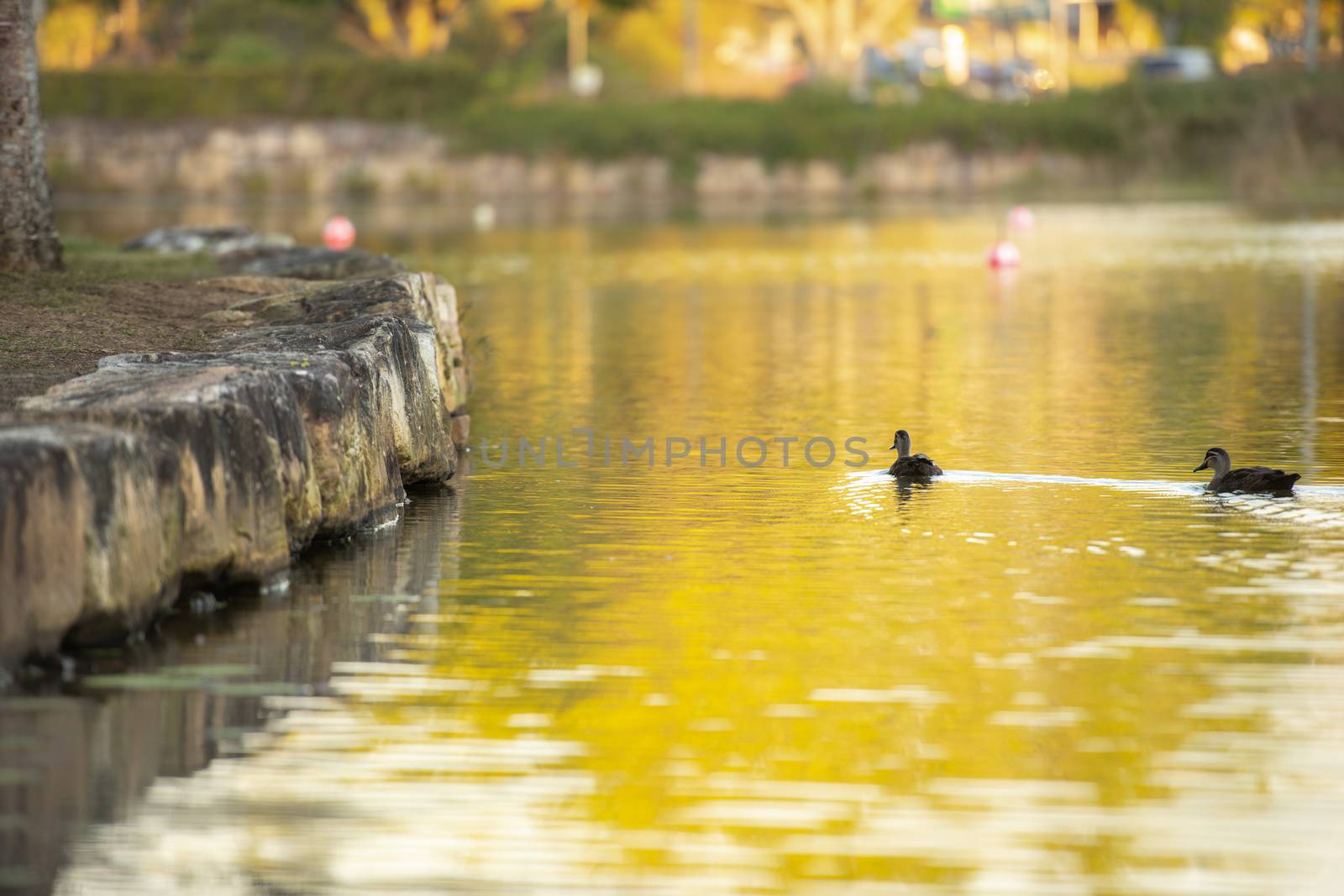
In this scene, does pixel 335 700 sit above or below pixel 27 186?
below

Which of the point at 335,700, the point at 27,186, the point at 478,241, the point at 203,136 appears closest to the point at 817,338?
the point at 27,186

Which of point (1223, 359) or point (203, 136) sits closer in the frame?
point (1223, 359)

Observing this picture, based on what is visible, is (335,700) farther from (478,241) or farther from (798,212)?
(798,212)

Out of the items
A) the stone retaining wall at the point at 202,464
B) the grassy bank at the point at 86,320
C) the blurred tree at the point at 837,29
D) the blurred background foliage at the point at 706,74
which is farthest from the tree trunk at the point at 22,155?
the blurred tree at the point at 837,29

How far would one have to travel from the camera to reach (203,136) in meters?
82.1

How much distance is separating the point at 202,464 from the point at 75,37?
9184cm

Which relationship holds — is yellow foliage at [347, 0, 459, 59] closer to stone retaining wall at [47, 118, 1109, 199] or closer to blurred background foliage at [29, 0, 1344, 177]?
blurred background foliage at [29, 0, 1344, 177]

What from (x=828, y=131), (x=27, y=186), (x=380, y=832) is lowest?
(x=380, y=832)

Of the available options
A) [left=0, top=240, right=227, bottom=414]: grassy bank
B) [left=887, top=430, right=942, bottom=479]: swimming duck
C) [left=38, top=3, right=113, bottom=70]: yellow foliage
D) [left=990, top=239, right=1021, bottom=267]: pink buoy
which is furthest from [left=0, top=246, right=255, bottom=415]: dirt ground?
[left=38, top=3, right=113, bottom=70]: yellow foliage

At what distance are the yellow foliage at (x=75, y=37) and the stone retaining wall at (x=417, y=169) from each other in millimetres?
15027

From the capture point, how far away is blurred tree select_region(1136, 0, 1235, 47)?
95.6m

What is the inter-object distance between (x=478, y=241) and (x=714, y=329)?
2302 cm

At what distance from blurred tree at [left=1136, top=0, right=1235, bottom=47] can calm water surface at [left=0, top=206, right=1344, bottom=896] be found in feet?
260

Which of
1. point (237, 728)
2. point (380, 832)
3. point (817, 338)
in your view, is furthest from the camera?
point (817, 338)
